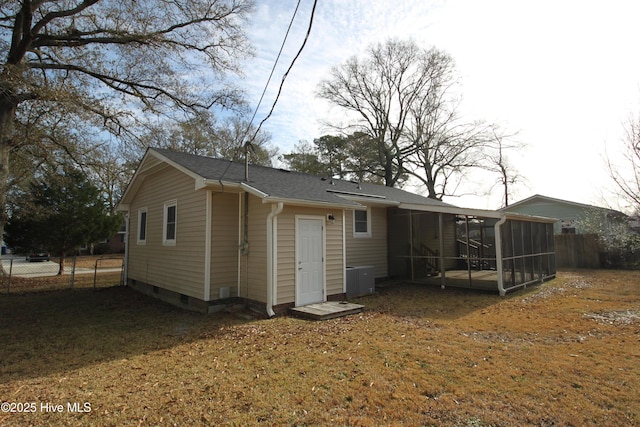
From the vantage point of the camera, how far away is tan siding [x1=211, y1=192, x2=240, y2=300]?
804 cm

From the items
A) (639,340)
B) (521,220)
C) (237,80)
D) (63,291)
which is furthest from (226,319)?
(237,80)

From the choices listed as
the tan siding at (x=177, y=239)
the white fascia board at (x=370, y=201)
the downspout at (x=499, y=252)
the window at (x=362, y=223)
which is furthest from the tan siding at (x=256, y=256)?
the downspout at (x=499, y=252)

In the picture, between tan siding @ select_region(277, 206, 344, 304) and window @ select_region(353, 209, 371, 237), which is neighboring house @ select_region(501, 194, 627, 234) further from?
tan siding @ select_region(277, 206, 344, 304)

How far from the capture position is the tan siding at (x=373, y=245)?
36.8ft

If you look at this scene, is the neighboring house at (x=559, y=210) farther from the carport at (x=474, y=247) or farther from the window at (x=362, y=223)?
the window at (x=362, y=223)

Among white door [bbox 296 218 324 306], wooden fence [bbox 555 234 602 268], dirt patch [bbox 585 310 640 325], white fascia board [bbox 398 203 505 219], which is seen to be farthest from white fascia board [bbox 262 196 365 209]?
wooden fence [bbox 555 234 602 268]

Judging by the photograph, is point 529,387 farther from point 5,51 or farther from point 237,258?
point 5,51

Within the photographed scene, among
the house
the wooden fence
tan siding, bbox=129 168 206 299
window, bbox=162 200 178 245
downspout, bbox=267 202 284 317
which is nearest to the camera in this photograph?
downspout, bbox=267 202 284 317

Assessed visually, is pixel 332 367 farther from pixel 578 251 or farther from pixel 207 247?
pixel 578 251

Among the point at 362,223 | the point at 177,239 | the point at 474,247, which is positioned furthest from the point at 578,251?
the point at 177,239

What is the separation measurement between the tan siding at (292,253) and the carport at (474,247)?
13.1 feet

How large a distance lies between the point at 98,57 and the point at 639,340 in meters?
17.4

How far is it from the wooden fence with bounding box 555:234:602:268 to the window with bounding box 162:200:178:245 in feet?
63.7

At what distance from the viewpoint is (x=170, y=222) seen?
9.84m
